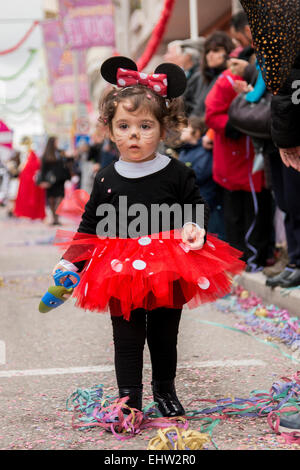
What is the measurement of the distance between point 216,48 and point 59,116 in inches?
1482

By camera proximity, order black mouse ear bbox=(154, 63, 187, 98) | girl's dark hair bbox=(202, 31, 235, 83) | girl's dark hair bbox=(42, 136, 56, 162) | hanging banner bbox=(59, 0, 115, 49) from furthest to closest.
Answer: hanging banner bbox=(59, 0, 115, 49)
girl's dark hair bbox=(42, 136, 56, 162)
girl's dark hair bbox=(202, 31, 235, 83)
black mouse ear bbox=(154, 63, 187, 98)

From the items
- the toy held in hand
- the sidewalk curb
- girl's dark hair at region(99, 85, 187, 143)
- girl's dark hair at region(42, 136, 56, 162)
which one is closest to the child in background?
the sidewalk curb

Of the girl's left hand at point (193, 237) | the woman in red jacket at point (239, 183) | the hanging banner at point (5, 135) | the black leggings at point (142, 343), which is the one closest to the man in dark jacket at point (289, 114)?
the girl's left hand at point (193, 237)

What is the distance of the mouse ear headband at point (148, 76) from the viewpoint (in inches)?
120

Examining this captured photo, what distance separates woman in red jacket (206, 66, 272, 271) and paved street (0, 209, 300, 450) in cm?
82

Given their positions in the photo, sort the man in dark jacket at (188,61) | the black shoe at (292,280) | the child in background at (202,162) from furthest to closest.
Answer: the man in dark jacket at (188,61), the child in background at (202,162), the black shoe at (292,280)

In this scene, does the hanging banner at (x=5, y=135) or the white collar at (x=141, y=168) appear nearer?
the white collar at (x=141, y=168)

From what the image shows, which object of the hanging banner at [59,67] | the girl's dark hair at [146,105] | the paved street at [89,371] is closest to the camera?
the paved street at [89,371]

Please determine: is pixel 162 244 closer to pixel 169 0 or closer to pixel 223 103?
pixel 223 103

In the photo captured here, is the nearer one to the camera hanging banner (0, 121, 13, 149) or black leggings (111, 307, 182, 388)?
black leggings (111, 307, 182, 388)

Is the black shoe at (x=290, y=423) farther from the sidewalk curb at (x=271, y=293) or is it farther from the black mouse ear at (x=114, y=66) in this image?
the sidewalk curb at (x=271, y=293)

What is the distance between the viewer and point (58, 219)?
15.2 meters

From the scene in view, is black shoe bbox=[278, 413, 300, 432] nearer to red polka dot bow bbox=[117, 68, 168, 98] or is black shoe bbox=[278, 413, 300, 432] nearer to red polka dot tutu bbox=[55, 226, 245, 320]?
red polka dot tutu bbox=[55, 226, 245, 320]

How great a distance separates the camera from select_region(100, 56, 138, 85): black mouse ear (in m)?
3.10
